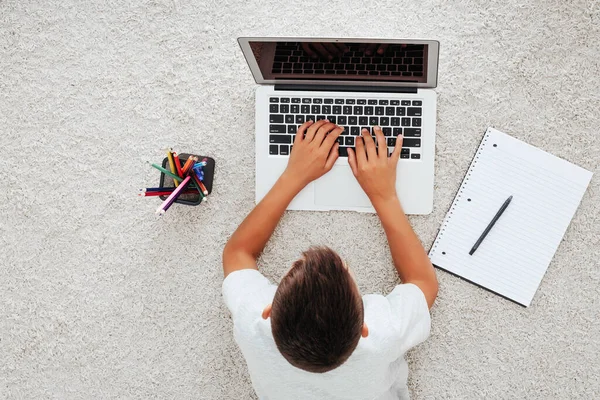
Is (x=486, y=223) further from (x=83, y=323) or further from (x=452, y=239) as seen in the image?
(x=83, y=323)

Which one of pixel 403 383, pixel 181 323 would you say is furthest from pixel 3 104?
pixel 403 383

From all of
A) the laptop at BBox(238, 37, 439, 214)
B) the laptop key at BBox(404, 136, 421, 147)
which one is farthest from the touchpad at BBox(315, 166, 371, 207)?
the laptop key at BBox(404, 136, 421, 147)

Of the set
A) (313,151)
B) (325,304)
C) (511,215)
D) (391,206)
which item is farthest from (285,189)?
(511,215)

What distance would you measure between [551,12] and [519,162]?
11.7 inches

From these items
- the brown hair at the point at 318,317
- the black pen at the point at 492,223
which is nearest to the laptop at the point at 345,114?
the black pen at the point at 492,223

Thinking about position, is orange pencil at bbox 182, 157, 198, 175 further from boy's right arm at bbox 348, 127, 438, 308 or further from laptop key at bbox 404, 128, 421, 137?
laptop key at bbox 404, 128, 421, 137

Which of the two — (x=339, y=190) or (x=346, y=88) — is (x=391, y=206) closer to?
(x=339, y=190)

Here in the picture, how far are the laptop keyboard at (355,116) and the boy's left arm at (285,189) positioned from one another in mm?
19

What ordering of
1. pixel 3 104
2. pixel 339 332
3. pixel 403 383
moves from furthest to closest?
pixel 3 104
pixel 403 383
pixel 339 332

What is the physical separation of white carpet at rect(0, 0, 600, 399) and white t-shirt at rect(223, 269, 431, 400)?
4.9 inches

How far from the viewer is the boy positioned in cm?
69

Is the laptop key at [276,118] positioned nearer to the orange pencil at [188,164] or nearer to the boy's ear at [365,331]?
the orange pencil at [188,164]

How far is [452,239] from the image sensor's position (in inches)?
37.6

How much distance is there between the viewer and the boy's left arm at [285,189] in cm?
91
